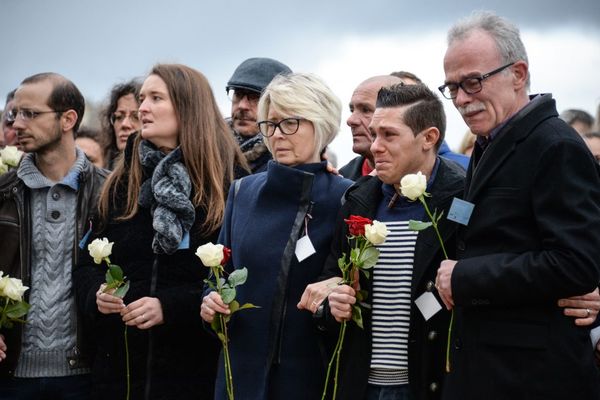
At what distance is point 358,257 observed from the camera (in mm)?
3791

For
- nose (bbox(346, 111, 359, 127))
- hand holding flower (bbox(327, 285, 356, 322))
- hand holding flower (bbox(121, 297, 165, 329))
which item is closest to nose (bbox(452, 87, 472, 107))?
hand holding flower (bbox(327, 285, 356, 322))

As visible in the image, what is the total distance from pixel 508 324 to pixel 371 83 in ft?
8.55

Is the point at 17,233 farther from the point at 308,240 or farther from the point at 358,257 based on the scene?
the point at 358,257

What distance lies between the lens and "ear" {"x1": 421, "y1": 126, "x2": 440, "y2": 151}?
4184mm

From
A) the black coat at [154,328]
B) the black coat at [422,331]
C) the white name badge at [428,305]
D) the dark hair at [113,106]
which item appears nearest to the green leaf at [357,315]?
the black coat at [422,331]

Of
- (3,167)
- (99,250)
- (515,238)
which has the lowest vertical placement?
(99,250)

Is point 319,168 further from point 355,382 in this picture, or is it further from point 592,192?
point 592,192

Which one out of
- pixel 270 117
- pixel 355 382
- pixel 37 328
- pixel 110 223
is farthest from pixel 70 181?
pixel 355 382

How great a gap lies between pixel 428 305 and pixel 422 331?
0.14 m

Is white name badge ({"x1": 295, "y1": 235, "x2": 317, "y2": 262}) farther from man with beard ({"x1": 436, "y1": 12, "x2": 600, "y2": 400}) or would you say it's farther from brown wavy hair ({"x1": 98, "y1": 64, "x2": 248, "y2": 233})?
man with beard ({"x1": 436, "y1": 12, "x2": 600, "y2": 400})

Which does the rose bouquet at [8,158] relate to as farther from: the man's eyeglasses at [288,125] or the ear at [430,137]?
the ear at [430,137]

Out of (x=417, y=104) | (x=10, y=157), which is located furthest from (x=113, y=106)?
(x=417, y=104)

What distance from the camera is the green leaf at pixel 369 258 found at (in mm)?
3777

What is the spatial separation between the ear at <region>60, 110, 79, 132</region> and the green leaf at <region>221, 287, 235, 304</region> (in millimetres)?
2132
